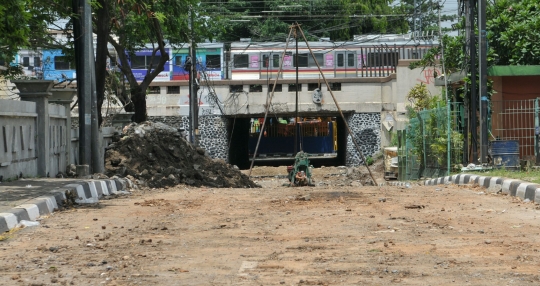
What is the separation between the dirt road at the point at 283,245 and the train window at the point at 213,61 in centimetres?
3702

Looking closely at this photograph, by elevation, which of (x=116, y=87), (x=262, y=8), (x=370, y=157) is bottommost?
(x=370, y=157)

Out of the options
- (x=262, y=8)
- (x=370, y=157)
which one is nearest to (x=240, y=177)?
(x=370, y=157)

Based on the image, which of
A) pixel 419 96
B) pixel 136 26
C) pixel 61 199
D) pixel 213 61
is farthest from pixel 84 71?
pixel 213 61

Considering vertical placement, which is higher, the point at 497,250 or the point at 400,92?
the point at 400,92

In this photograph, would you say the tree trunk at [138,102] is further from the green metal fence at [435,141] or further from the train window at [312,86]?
the train window at [312,86]

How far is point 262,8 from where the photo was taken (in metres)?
58.5

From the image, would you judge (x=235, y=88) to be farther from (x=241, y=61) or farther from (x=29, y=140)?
(x=29, y=140)

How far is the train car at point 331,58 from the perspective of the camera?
150 feet

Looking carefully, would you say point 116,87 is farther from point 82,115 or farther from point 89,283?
point 89,283

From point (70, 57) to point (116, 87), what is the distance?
Answer: 3.50 metres

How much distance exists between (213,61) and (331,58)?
7602 millimetres

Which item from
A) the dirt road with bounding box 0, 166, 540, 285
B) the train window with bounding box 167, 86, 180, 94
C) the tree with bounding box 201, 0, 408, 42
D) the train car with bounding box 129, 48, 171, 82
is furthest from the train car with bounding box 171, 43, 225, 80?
the dirt road with bounding box 0, 166, 540, 285

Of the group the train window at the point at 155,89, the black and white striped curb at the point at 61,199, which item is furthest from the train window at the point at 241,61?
the black and white striped curb at the point at 61,199

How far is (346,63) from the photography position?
4628 centimetres
